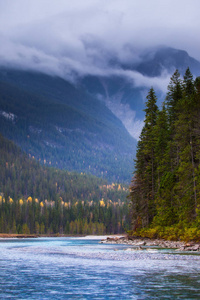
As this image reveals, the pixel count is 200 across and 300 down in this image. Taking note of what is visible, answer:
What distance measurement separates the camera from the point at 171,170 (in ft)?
221

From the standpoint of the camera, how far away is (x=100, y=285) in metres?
23.5

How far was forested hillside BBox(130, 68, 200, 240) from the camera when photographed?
181 ft

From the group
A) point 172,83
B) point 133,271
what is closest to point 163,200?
point 172,83

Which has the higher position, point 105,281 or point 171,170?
point 171,170

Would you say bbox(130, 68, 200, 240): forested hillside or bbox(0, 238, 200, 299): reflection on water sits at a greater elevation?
bbox(130, 68, 200, 240): forested hillside

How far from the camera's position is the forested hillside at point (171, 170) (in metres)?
55.2

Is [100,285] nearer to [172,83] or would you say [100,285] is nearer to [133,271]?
[133,271]

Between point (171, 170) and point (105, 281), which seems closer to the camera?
point (105, 281)

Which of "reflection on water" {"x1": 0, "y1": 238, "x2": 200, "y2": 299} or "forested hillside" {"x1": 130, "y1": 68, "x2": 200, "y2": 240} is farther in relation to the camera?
"forested hillside" {"x1": 130, "y1": 68, "x2": 200, "y2": 240}

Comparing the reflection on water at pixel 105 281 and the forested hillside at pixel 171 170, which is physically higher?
the forested hillside at pixel 171 170

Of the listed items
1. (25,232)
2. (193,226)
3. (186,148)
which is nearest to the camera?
(193,226)

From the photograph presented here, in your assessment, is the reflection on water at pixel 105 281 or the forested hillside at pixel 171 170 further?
the forested hillside at pixel 171 170

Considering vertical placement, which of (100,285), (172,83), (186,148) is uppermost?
(172,83)

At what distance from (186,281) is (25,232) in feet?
598
